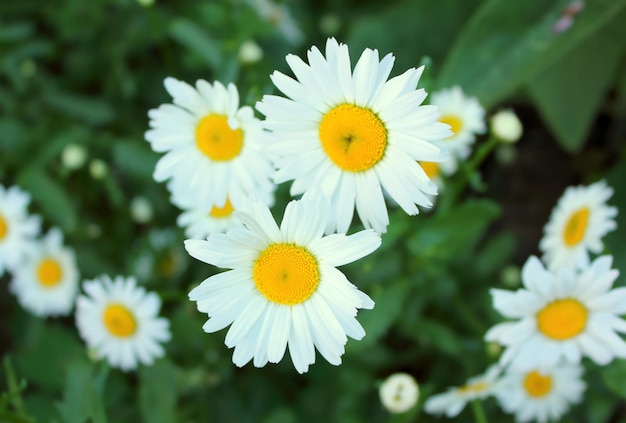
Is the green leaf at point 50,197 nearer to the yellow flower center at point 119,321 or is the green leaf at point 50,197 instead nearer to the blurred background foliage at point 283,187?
the blurred background foliage at point 283,187

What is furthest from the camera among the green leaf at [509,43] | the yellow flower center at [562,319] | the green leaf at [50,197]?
the green leaf at [50,197]

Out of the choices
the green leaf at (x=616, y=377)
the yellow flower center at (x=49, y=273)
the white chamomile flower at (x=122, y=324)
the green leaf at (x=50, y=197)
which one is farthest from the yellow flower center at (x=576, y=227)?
the yellow flower center at (x=49, y=273)

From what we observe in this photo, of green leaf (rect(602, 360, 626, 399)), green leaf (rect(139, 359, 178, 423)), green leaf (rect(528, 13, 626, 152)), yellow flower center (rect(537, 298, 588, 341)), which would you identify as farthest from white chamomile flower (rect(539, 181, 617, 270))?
green leaf (rect(139, 359, 178, 423))

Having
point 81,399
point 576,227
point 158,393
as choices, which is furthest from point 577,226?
point 81,399

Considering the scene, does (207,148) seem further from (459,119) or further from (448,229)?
(459,119)

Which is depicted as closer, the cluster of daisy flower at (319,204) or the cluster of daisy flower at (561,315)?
the cluster of daisy flower at (319,204)

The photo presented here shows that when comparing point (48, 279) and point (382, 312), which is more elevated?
point (48, 279)

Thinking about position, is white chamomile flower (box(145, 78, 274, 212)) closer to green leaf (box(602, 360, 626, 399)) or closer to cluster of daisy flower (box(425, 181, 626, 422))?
cluster of daisy flower (box(425, 181, 626, 422))
